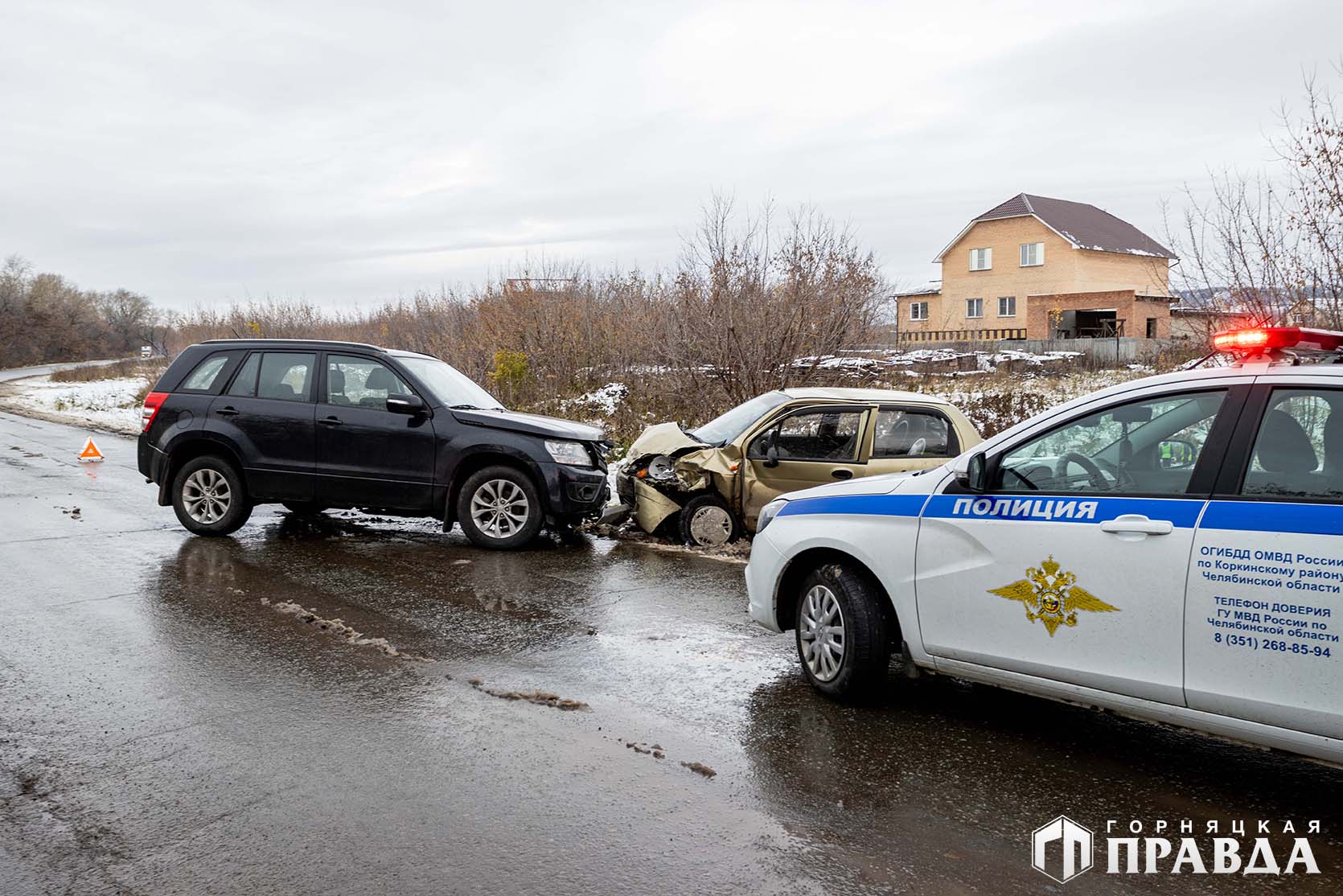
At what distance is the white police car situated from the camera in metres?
3.63

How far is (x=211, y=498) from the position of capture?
991 centimetres

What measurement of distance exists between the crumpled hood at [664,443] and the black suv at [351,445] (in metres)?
0.38

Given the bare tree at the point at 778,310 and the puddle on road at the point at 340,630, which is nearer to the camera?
the puddle on road at the point at 340,630

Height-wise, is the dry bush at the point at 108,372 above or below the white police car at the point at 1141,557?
above

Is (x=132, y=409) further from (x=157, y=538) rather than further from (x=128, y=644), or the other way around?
(x=128, y=644)

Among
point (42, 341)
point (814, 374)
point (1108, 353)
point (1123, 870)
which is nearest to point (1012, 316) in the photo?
point (1108, 353)

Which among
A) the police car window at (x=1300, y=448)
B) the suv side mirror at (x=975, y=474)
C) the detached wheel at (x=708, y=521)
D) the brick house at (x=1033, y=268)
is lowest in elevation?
the detached wheel at (x=708, y=521)

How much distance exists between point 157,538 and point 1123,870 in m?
9.09

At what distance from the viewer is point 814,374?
609 inches

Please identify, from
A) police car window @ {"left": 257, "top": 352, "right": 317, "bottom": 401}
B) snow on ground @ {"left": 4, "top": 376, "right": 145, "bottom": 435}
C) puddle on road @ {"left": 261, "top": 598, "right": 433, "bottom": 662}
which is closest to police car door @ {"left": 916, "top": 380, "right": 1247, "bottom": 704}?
puddle on road @ {"left": 261, "top": 598, "right": 433, "bottom": 662}

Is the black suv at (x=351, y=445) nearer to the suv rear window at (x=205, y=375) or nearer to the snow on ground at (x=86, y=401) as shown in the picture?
the suv rear window at (x=205, y=375)

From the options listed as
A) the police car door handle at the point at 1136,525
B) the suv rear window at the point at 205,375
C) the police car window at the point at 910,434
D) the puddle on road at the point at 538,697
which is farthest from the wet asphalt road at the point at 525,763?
the suv rear window at the point at 205,375

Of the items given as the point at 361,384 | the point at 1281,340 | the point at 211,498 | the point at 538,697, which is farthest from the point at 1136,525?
the point at 211,498

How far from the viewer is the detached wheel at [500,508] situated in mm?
9359
